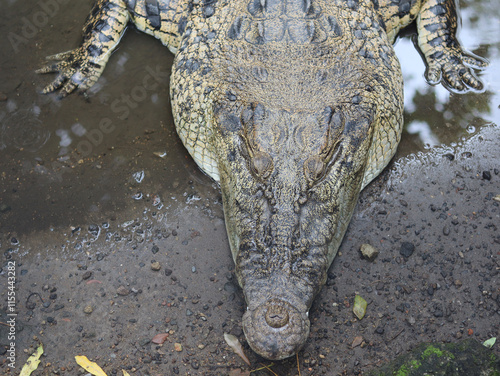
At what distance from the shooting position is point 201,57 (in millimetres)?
3822

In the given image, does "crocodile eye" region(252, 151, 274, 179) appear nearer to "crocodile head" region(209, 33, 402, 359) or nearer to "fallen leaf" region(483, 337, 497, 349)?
"crocodile head" region(209, 33, 402, 359)

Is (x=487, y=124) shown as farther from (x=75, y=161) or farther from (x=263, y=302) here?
(x=75, y=161)

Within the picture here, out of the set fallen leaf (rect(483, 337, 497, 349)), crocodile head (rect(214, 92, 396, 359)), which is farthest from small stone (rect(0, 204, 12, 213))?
fallen leaf (rect(483, 337, 497, 349))

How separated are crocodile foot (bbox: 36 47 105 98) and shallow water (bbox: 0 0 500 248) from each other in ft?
0.24

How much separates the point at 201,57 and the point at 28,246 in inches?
74.8

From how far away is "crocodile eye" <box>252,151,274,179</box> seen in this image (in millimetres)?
2832

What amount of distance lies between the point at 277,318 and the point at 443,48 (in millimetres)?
3238

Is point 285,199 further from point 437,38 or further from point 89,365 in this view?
point 437,38

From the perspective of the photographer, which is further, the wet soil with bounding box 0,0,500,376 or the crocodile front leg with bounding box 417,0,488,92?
the crocodile front leg with bounding box 417,0,488,92

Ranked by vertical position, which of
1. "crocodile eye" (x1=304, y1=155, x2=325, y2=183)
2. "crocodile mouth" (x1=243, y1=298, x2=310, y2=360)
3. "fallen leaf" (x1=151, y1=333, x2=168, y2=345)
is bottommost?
"fallen leaf" (x1=151, y1=333, x2=168, y2=345)

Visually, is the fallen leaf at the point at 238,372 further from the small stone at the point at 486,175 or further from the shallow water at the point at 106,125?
the small stone at the point at 486,175

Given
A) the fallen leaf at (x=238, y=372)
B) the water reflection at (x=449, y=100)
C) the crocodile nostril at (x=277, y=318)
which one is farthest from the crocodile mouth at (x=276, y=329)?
the water reflection at (x=449, y=100)

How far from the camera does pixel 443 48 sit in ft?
14.6

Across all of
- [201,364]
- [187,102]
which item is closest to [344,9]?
[187,102]
